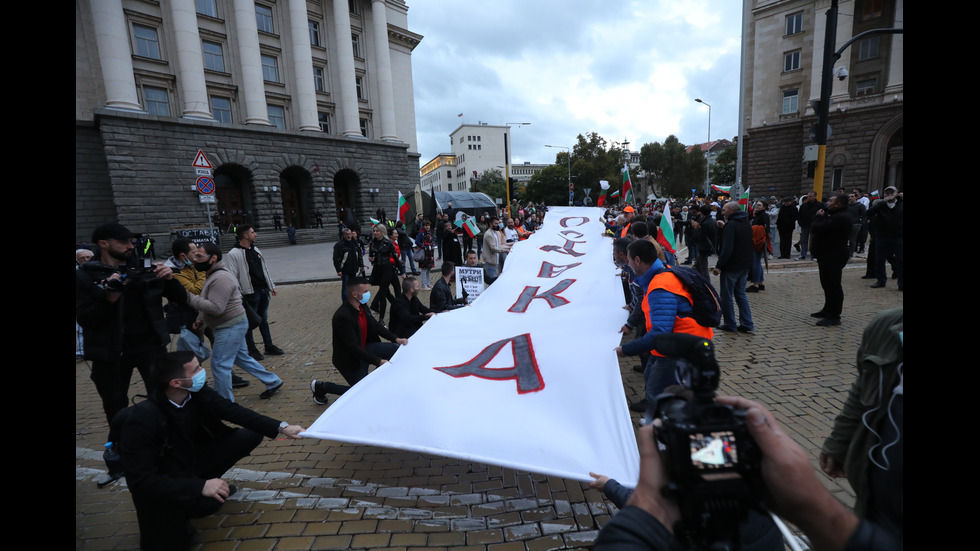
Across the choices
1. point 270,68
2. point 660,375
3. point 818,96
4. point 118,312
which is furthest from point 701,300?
point 818,96

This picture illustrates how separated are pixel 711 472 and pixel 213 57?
3329 cm

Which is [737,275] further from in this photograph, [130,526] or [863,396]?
[130,526]

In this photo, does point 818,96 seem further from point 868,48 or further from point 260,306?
point 260,306

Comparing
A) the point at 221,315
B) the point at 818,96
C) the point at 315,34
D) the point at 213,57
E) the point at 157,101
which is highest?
the point at 315,34

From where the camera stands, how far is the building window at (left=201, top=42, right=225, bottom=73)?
25.8m

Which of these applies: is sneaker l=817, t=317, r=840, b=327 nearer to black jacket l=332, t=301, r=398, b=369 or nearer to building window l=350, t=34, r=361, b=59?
black jacket l=332, t=301, r=398, b=369

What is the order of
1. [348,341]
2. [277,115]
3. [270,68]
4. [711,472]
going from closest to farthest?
[711,472] → [348,341] → [270,68] → [277,115]

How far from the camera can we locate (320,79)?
31.2m

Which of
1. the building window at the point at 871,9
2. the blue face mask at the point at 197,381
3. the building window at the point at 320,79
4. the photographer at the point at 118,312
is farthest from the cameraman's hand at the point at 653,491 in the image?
the building window at the point at 871,9

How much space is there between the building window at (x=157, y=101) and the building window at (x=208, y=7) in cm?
556

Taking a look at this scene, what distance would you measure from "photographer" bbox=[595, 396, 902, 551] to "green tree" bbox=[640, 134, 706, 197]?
62.4m

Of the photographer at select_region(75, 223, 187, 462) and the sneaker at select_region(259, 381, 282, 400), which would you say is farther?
the sneaker at select_region(259, 381, 282, 400)

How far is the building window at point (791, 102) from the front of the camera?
102 ft

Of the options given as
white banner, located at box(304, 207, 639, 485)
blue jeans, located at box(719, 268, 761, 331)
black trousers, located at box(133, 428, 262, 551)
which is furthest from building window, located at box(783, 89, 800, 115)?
black trousers, located at box(133, 428, 262, 551)
